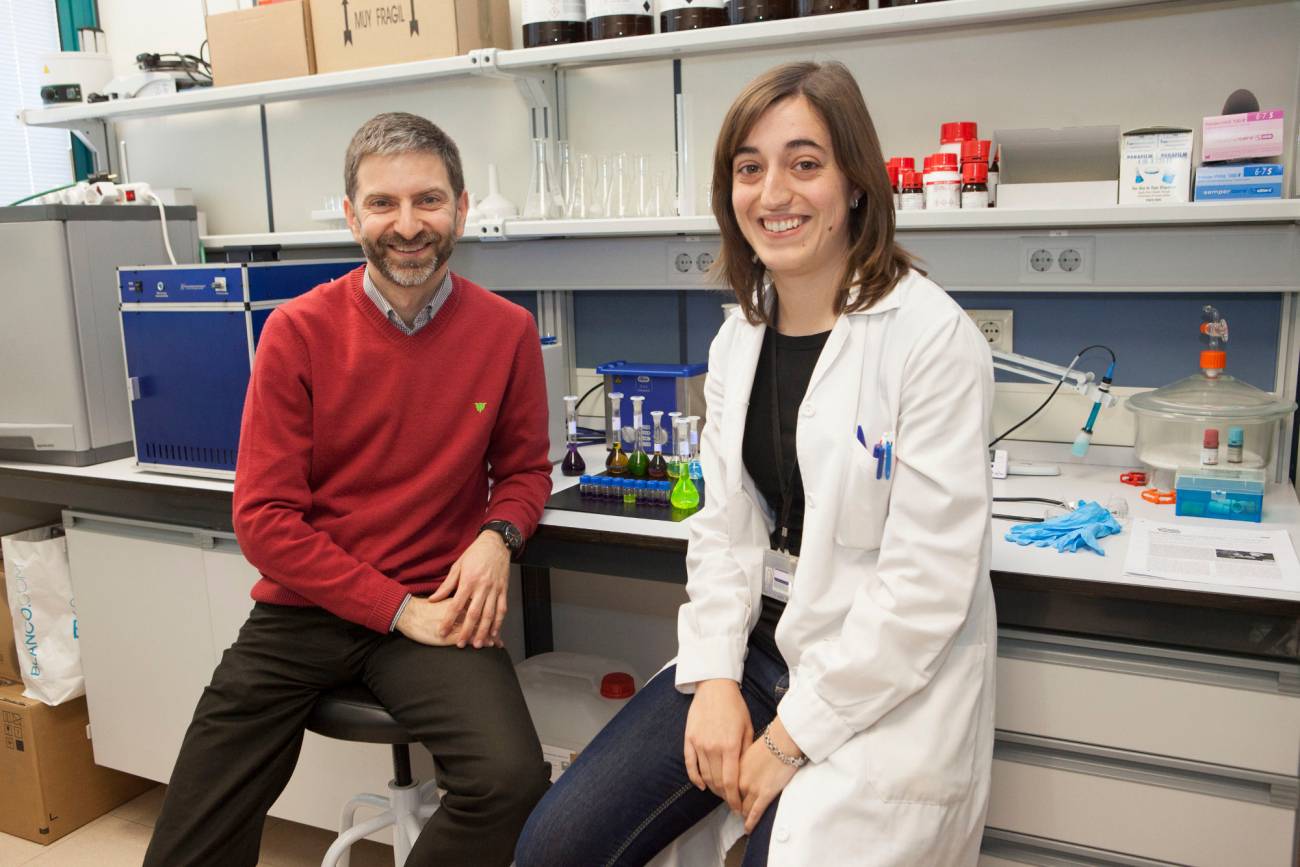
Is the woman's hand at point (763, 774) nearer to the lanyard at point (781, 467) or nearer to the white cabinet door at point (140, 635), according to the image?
the lanyard at point (781, 467)

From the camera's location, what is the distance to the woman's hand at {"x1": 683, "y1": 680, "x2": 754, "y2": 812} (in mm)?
1358

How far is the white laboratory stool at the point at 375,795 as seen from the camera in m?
1.63

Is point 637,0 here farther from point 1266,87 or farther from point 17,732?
point 17,732

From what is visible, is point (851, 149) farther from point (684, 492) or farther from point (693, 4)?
point (693, 4)

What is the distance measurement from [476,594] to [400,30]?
4.52 ft

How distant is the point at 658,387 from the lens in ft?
7.10

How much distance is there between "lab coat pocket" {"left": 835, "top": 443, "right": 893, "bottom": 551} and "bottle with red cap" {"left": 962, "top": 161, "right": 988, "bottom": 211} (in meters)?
0.75

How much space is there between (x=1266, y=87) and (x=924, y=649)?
1316mm

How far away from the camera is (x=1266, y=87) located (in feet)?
6.11

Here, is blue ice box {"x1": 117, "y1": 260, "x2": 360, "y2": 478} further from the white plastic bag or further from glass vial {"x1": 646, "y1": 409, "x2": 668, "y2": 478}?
glass vial {"x1": 646, "y1": 409, "x2": 668, "y2": 478}

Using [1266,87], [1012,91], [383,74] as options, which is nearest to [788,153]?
[1012,91]

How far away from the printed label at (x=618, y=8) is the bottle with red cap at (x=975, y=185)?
75 cm

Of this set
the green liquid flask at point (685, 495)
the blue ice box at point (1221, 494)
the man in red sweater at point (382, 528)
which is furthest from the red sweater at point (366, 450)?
the blue ice box at point (1221, 494)

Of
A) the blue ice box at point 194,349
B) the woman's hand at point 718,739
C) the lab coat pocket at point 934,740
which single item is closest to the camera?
the lab coat pocket at point 934,740
